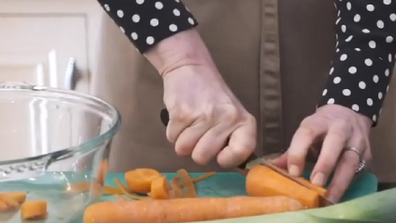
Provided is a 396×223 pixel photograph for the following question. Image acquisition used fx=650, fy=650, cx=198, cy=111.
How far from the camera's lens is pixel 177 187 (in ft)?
2.35

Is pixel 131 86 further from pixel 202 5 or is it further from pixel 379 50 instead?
pixel 379 50

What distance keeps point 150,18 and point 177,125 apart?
0.42 ft

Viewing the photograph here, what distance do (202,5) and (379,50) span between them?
0.79 feet

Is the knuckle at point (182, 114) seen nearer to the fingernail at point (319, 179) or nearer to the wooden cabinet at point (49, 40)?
the fingernail at point (319, 179)

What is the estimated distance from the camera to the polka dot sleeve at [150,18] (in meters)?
0.73

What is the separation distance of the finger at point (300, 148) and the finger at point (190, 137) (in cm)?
9

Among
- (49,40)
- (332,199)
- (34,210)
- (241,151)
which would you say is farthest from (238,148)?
(49,40)

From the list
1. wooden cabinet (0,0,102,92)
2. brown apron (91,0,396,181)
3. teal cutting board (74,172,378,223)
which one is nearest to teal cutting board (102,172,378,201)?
teal cutting board (74,172,378,223)

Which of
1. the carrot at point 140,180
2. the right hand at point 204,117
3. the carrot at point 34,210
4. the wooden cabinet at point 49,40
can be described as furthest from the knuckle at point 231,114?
the wooden cabinet at point 49,40

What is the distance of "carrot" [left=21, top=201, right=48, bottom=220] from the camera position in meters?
0.62

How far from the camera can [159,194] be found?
667 millimetres

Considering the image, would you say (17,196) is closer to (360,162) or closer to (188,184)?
(188,184)

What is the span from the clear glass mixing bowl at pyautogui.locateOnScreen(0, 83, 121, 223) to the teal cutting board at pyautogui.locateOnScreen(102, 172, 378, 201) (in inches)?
2.4

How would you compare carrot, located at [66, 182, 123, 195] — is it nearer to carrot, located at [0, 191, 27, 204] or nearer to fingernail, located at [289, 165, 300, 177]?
carrot, located at [0, 191, 27, 204]
